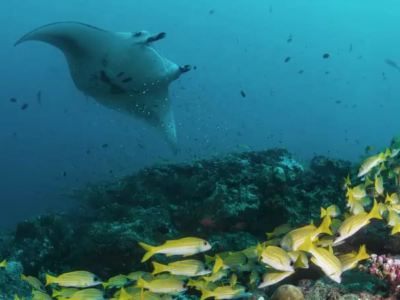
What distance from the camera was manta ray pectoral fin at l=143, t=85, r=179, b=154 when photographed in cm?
1191

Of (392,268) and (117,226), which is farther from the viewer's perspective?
(117,226)

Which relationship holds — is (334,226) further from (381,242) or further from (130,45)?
(130,45)

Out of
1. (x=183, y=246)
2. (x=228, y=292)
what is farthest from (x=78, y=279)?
(x=228, y=292)

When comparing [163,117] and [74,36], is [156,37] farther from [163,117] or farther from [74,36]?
[163,117]

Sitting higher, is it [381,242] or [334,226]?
[334,226]

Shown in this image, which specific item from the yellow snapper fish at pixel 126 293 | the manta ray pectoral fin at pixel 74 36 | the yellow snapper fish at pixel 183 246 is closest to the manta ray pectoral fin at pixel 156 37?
the manta ray pectoral fin at pixel 74 36

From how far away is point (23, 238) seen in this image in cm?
809

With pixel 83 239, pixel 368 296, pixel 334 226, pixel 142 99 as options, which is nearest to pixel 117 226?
pixel 83 239

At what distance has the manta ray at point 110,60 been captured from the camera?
9172mm

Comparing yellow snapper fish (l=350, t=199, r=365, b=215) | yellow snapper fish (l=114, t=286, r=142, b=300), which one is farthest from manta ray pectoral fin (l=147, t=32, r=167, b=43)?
yellow snapper fish (l=114, t=286, r=142, b=300)

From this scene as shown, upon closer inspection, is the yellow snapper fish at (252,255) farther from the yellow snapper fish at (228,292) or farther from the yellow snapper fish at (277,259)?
the yellow snapper fish at (277,259)

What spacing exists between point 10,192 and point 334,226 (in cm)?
3618

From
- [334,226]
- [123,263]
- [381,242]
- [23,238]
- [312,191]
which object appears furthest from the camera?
[23,238]

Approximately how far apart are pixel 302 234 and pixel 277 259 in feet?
1.67
